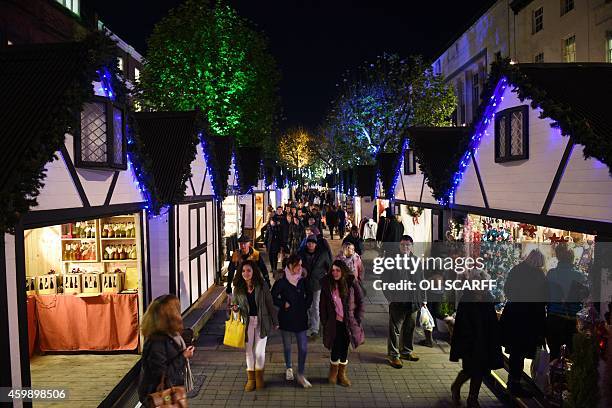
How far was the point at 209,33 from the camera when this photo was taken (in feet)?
83.4

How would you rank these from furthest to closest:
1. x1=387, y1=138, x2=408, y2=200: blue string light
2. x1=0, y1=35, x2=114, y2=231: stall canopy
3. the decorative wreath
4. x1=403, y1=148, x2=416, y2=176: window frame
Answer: x1=387, y1=138, x2=408, y2=200: blue string light, the decorative wreath, x1=403, y1=148, x2=416, y2=176: window frame, x1=0, y1=35, x2=114, y2=231: stall canopy

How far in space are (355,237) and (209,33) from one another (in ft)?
56.2

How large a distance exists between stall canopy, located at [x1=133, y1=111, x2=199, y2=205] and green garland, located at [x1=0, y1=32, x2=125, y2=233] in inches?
118

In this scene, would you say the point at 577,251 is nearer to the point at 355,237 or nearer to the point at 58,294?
the point at 355,237

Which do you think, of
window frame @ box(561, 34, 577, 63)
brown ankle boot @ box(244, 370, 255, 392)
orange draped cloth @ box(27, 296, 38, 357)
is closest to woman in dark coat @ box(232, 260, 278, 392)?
brown ankle boot @ box(244, 370, 255, 392)

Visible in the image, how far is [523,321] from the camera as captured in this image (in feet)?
21.9

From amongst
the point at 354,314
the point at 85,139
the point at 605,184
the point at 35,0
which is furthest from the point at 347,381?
the point at 35,0

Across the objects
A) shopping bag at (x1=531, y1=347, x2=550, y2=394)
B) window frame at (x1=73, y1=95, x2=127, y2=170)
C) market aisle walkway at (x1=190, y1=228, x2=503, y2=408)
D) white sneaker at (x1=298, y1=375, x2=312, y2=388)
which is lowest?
market aisle walkway at (x1=190, y1=228, x2=503, y2=408)

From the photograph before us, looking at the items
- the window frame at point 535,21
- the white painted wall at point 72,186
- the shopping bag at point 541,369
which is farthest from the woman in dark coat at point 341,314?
the window frame at point 535,21

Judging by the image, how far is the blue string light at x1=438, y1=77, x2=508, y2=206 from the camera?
27.5 ft

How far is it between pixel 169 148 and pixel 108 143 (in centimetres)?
323

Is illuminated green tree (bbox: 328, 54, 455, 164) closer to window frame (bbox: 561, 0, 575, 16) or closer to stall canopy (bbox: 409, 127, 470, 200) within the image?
window frame (bbox: 561, 0, 575, 16)

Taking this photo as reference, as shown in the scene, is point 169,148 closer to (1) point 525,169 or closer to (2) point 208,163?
(2) point 208,163

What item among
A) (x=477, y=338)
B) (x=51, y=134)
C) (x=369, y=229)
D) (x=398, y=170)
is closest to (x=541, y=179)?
(x=477, y=338)
